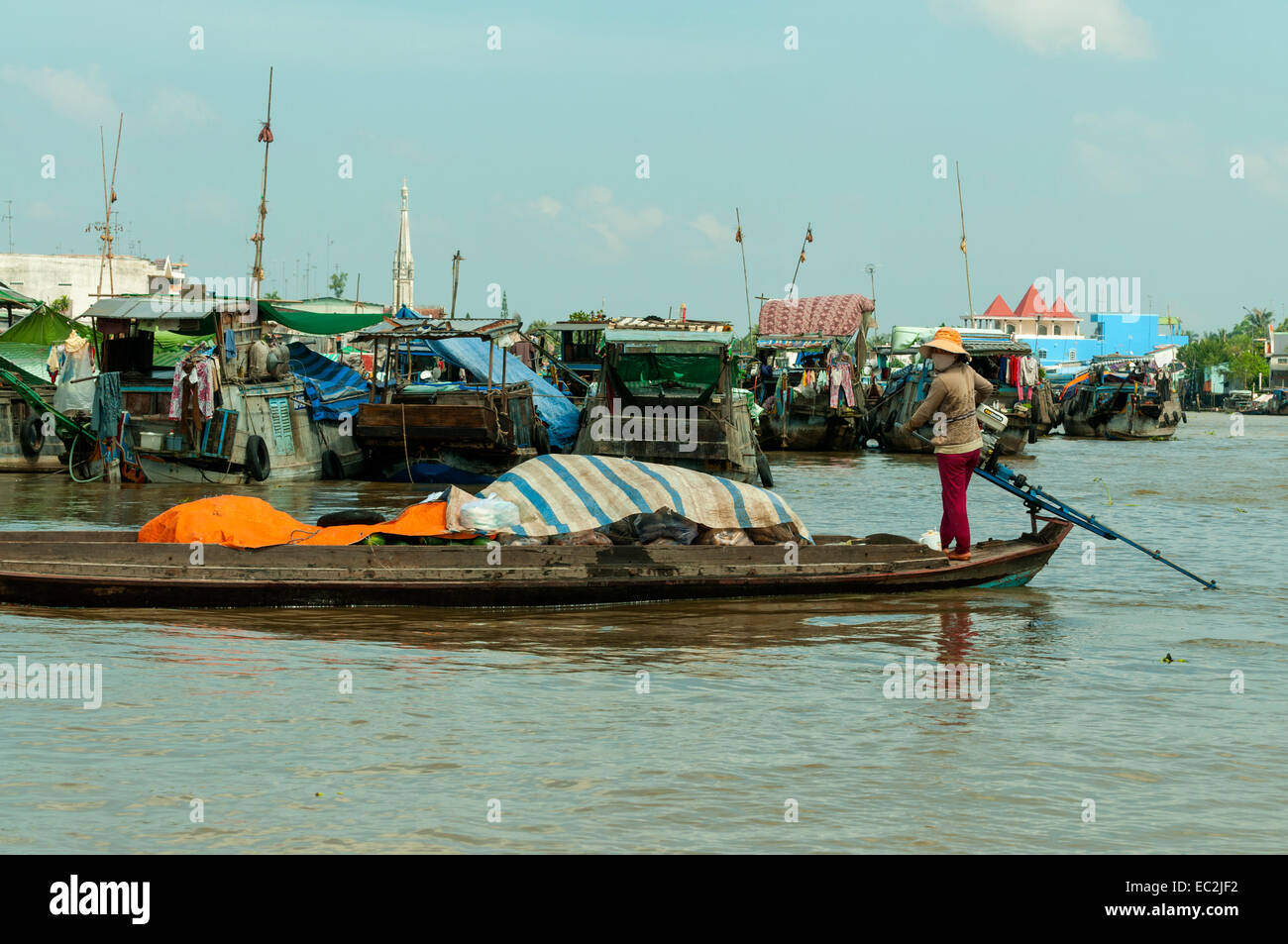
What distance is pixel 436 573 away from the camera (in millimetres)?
7934

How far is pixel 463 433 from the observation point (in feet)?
56.3

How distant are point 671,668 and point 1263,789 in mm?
2845

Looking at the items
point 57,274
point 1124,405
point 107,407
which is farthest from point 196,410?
point 57,274

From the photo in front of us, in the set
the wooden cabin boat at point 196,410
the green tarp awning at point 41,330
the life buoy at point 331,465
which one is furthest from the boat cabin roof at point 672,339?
the green tarp awning at point 41,330

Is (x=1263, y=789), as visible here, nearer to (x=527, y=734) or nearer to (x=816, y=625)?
(x=527, y=734)

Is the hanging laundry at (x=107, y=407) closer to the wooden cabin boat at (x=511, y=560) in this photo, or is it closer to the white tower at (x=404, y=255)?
the wooden cabin boat at (x=511, y=560)

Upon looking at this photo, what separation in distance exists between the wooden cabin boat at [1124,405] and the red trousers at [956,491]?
94.3 feet

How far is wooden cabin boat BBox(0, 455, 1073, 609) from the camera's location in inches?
307

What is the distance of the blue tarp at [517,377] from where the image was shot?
20.0m

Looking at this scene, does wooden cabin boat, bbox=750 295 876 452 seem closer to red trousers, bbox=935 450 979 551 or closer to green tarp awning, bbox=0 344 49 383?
green tarp awning, bbox=0 344 49 383

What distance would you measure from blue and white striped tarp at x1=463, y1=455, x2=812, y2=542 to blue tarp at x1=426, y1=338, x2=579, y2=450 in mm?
10728

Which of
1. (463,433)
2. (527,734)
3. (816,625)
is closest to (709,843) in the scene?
(527,734)

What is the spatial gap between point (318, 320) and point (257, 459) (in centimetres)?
351

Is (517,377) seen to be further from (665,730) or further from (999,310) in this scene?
(999,310)
